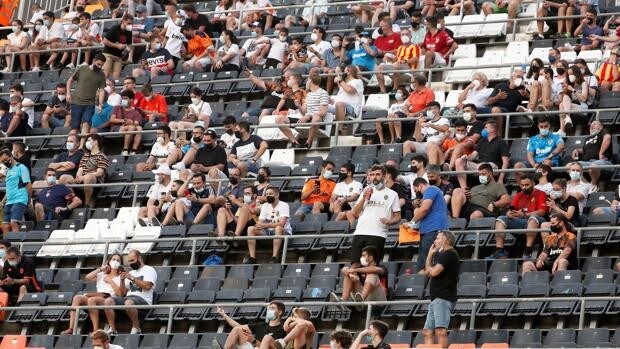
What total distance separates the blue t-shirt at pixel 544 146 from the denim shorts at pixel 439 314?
392cm

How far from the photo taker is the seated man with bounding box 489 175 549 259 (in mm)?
19688

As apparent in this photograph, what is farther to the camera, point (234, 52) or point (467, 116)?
point (234, 52)

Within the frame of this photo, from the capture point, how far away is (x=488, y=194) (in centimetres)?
2059

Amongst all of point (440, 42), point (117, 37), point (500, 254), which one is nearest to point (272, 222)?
point (500, 254)

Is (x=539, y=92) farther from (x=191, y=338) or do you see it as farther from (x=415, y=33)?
(x=191, y=338)

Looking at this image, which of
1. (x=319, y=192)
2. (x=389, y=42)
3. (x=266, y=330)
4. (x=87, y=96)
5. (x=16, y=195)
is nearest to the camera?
(x=266, y=330)

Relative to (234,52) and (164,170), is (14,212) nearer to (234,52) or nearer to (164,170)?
(164,170)

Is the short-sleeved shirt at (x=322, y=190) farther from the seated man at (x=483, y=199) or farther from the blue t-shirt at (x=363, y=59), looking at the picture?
the blue t-shirt at (x=363, y=59)

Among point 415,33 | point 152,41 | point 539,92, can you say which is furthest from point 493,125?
point 152,41

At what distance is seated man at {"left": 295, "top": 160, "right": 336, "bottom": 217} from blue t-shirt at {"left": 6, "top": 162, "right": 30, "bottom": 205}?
4.47 metres

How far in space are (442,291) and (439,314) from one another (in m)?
0.25

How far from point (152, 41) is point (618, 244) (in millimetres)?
10572

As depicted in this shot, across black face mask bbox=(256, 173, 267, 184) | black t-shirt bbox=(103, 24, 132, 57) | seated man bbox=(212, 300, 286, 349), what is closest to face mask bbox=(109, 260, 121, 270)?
black face mask bbox=(256, 173, 267, 184)

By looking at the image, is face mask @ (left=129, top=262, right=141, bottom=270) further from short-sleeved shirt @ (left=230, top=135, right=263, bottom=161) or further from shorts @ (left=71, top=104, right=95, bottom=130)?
shorts @ (left=71, top=104, right=95, bottom=130)
